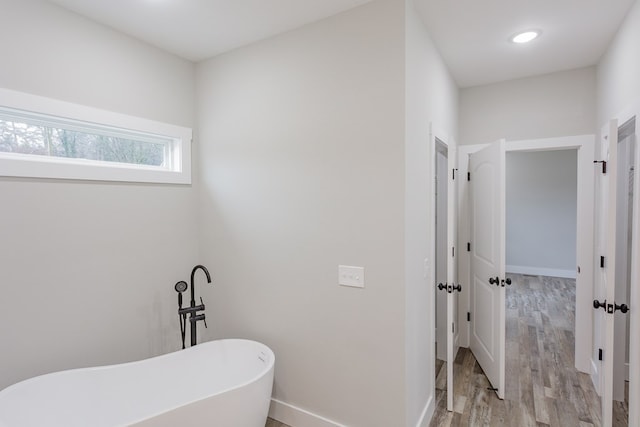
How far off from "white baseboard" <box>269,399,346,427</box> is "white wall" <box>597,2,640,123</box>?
8.92ft

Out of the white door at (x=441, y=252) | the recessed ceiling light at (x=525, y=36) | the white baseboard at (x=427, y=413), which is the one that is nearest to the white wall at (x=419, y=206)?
the white baseboard at (x=427, y=413)

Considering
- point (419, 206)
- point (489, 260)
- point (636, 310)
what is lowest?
point (636, 310)

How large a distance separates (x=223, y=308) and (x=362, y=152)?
68.2 inches

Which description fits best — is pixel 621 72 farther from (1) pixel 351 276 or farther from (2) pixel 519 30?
(1) pixel 351 276

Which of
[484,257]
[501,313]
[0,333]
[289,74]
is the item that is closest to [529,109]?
[484,257]

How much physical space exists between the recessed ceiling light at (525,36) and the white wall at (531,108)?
0.89 metres

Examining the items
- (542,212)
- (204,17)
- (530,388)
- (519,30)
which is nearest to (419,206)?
(519,30)

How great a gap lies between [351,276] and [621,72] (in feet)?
7.41

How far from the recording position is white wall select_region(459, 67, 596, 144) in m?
2.93

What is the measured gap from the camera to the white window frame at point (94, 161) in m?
1.86

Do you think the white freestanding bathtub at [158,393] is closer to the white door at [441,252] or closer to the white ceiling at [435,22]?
the white door at [441,252]

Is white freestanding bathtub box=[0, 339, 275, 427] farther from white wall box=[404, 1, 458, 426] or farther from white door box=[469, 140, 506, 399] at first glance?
white door box=[469, 140, 506, 399]

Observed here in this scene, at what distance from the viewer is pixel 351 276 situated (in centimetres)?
206

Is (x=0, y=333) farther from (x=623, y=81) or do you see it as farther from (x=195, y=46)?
(x=623, y=81)
